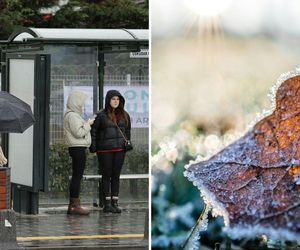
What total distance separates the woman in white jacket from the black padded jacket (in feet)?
0.39

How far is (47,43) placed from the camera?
12969 millimetres

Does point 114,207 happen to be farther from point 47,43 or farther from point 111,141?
point 47,43

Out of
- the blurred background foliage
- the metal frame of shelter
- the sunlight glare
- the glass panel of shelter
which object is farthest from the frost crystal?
the glass panel of shelter

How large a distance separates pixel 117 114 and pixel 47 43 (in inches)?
53.7

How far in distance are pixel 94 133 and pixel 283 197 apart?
9151 mm

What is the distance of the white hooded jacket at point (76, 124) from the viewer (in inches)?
501

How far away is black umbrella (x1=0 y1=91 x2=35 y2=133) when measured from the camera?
10719 millimetres

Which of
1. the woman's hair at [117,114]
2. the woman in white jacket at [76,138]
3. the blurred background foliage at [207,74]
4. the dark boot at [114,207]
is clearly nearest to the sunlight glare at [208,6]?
the blurred background foliage at [207,74]

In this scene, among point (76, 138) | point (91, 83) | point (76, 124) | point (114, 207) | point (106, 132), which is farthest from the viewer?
point (91, 83)

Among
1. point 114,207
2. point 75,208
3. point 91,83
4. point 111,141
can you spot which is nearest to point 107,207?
point 114,207

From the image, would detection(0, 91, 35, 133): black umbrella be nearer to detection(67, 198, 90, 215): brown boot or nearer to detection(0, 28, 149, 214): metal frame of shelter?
detection(0, 28, 149, 214): metal frame of shelter

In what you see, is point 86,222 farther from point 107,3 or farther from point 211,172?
point 107,3

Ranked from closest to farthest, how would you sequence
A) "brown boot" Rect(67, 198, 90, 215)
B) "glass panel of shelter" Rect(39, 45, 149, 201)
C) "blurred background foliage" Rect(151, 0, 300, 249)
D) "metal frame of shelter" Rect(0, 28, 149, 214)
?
"blurred background foliage" Rect(151, 0, 300, 249) < "metal frame of shelter" Rect(0, 28, 149, 214) < "brown boot" Rect(67, 198, 90, 215) < "glass panel of shelter" Rect(39, 45, 149, 201)

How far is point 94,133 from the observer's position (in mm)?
12984
